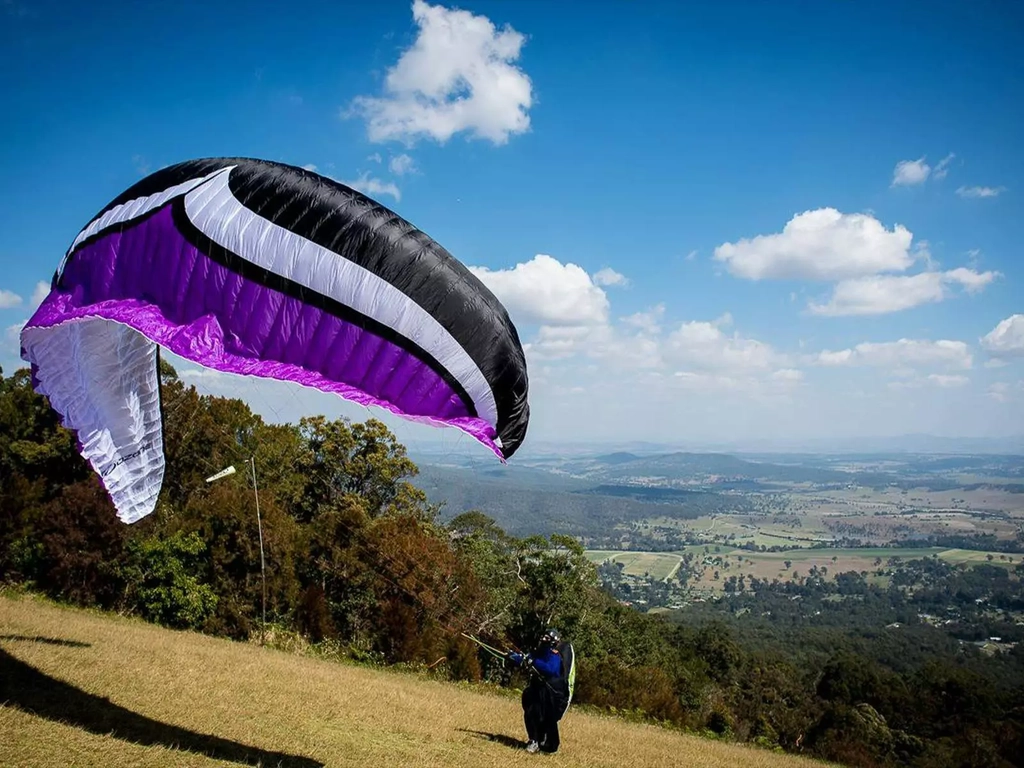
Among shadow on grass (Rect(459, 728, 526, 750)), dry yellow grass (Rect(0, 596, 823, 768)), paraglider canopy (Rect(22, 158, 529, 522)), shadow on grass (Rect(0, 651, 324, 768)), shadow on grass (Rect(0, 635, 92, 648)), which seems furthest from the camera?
shadow on grass (Rect(0, 635, 92, 648))

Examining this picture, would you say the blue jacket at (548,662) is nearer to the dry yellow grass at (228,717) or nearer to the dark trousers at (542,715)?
the dark trousers at (542,715)

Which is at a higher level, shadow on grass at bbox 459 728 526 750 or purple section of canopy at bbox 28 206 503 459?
purple section of canopy at bbox 28 206 503 459

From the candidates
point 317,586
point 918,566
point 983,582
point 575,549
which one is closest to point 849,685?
point 575,549

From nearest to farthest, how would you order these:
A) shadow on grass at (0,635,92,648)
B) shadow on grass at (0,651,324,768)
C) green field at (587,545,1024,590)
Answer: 1. shadow on grass at (0,651,324,768)
2. shadow on grass at (0,635,92,648)
3. green field at (587,545,1024,590)

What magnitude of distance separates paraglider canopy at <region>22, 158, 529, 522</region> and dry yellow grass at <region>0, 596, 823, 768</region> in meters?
3.35

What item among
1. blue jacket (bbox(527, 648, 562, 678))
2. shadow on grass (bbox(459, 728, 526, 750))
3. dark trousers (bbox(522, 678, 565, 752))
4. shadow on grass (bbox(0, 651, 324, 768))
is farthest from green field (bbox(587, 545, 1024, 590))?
shadow on grass (bbox(0, 651, 324, 768))

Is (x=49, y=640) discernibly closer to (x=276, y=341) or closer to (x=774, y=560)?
(x=276, y=341)

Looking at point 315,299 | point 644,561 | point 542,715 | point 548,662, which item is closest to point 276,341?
point 315,299

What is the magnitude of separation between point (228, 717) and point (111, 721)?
4.38 ft

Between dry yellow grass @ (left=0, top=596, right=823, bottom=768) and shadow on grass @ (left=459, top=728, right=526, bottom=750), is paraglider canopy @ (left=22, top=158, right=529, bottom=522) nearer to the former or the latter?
dry yellow grass @ (left=0, top=596, right=823, bottom=768)

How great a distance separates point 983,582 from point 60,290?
15834cm

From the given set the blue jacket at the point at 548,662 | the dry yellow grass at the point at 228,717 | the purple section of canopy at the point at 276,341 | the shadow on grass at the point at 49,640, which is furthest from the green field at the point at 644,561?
the purple section of canopy at the point at 276,341

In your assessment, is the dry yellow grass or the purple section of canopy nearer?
the purple section of canopy

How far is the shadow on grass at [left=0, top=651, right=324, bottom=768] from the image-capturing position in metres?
5.57
